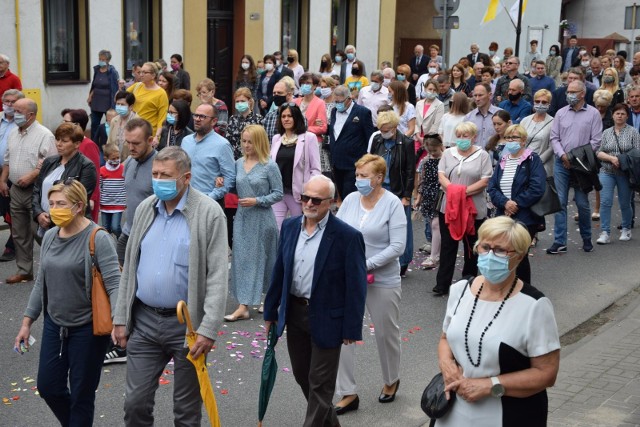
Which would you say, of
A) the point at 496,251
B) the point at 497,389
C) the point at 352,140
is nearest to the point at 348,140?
the point at 352,140

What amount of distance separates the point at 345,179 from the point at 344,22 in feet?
59.6

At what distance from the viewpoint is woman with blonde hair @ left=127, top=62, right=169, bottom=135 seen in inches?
586

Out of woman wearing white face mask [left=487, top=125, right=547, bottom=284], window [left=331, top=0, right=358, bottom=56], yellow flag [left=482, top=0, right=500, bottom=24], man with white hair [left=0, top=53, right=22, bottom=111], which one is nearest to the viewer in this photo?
woman wearing white face mask [left=487, top=125, right=547, bottom=284]

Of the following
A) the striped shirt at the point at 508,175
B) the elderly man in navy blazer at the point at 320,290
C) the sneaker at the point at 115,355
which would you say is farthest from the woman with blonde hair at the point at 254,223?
the elderly man in navy blazer at the point at 320,290

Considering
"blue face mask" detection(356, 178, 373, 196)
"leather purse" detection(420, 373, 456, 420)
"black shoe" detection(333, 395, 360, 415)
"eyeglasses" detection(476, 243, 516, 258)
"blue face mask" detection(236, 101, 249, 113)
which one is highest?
"blue face mask" detection(236, 101, 249, 113)

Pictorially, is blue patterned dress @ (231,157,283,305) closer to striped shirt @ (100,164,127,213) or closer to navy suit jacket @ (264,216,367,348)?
striped shirt @ (100,164,127,213)

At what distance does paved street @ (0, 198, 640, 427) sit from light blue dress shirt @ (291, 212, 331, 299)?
129 cm

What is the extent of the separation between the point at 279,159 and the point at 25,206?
283 cm

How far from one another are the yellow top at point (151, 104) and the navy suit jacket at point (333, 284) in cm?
869

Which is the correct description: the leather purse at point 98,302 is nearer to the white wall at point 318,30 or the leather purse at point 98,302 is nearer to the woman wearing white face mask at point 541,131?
the woman wearing white face mask at point 541,131

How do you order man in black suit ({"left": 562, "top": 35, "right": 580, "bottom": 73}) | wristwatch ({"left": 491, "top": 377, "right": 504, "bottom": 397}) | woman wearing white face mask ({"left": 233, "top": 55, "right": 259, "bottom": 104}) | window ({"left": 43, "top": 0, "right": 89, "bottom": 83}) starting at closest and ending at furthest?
wristwatch ({"left": 491, "top": 377, "right": 504, "bottom": 397}) → window ({"left": 43, "top": 0, "right": 89, "bottom": 83}) → woman wearing white face mask ({"left": 233, "top": 55, "right": 259, "bottom": 104}) → man in black suit ({"left": 562, "top": 35, "right": 580, "bottom": 73})

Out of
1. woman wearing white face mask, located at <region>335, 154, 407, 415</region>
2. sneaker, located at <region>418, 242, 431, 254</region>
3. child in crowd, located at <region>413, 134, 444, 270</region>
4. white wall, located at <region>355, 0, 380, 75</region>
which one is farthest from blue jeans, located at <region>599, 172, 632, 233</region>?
white wall, located at <region>355, 0, 380, 75</region>

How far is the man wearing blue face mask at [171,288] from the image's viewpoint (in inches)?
234

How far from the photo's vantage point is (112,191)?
11.5 metres
